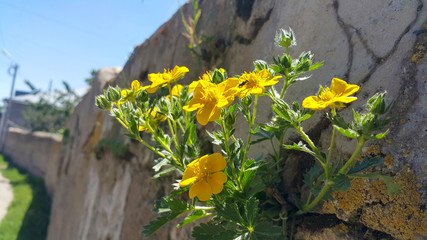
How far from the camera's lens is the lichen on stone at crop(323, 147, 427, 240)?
82cm

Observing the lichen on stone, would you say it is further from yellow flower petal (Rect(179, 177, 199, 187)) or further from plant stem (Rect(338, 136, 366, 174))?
yellow flower petal (Rect(179, 177, 199, 187))

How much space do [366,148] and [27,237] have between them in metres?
5.45

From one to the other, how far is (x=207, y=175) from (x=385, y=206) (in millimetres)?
454

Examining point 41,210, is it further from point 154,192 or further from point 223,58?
point 223,58

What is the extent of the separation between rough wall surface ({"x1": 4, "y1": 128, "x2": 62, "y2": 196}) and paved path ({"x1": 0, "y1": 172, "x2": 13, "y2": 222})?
2.51 ft

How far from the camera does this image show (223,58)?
1.82 metres

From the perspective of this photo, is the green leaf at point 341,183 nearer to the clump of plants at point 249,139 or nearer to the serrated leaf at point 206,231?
the clump of plants at point 249,139

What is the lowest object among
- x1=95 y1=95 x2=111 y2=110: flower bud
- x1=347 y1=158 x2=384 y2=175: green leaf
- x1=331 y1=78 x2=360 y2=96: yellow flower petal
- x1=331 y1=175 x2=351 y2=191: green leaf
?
x1=331 y1=175 x2=351 y2=191: green leaf

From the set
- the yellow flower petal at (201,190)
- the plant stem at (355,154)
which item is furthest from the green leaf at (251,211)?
the plant stem at (355,154)

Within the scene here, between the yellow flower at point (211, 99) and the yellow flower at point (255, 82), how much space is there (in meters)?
0.03

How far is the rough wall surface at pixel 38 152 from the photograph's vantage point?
25.3 ft

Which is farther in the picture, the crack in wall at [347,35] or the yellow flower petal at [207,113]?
the crack in wall at [347,35]

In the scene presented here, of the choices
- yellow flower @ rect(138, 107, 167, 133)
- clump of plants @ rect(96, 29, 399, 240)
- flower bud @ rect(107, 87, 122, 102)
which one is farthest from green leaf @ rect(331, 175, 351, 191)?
flower bud @ rect(107, 87, 122, 102)

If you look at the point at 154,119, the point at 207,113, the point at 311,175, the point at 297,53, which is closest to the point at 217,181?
the point at 207,113
